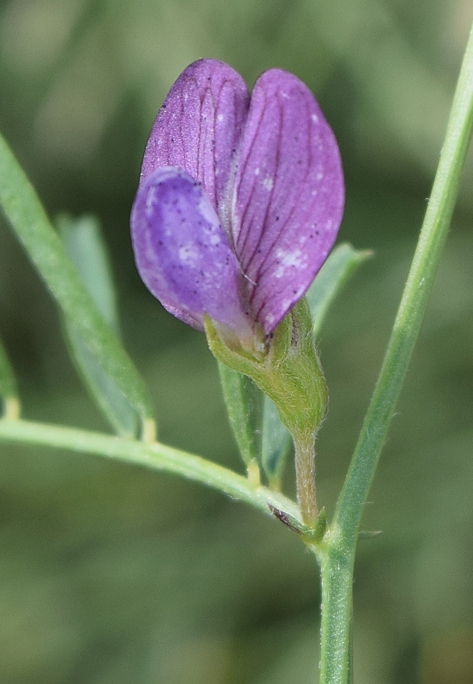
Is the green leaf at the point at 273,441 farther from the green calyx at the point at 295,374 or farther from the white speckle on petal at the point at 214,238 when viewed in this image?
the white speckle on petal at the point at 214,238

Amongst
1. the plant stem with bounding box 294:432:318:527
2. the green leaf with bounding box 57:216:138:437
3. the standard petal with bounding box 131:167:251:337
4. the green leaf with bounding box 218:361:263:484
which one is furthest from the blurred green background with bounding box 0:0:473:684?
the standard petal with bounding box 131:167:251:337

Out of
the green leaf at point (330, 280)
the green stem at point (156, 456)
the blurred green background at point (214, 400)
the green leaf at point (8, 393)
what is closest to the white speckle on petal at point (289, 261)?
the green stem at point (156, 456)

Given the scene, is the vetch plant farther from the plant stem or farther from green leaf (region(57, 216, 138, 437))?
green leaf (region(57, 216, 138, 437))

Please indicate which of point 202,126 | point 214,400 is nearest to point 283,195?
point 202,126

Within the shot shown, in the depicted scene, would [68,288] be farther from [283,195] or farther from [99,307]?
[283,195]

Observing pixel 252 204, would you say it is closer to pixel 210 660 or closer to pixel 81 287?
pixel 81 287

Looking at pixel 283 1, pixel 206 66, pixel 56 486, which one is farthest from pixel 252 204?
pixel 283 1
